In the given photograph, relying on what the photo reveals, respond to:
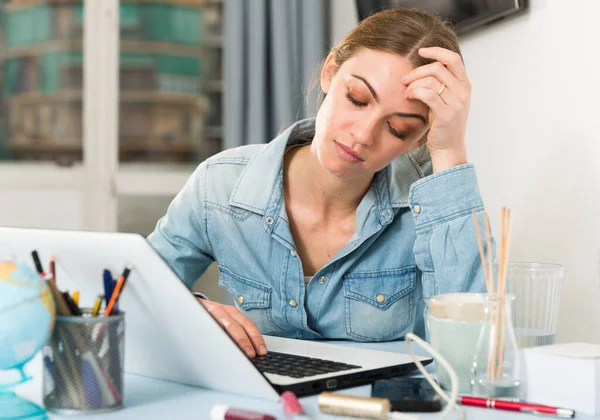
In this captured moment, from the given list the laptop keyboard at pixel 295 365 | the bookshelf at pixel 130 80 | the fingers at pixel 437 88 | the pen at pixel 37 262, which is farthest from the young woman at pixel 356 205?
the bookshelf at pixel 130 80

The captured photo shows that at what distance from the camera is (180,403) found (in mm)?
694

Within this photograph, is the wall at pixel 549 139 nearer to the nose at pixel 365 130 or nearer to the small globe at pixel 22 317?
the nose at pixel 365 130

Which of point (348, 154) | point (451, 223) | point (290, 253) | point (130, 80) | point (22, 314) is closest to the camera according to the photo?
point (22, 314)

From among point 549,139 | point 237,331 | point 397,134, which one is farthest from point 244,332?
point 549,139

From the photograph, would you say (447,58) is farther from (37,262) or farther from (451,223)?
(37,262)

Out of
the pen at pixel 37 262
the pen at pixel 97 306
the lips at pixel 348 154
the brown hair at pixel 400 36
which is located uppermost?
the brown hair at pixel 400 36

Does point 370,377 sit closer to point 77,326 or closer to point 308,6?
point 77,326

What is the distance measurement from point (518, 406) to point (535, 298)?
182 mm

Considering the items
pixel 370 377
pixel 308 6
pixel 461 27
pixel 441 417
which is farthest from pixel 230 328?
pixel 308 6

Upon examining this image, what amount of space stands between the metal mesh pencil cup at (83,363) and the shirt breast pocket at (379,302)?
0.61m

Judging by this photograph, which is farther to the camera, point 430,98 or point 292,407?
point 430,98

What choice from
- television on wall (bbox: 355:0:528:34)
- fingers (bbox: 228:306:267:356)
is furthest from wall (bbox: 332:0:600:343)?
fingers (bbox: 228:306:267:356)

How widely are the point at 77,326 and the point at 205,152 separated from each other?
7.88 ft

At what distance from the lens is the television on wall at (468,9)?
1449 mm
